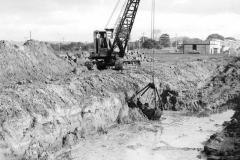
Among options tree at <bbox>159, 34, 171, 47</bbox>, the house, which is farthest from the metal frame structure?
tree at <bbox>159, 34, 171, 47</bbox>

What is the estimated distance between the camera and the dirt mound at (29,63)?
17.3 meters

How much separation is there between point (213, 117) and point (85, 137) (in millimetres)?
8482

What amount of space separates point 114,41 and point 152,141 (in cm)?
1385

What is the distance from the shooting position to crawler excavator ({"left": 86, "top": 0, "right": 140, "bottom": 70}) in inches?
998

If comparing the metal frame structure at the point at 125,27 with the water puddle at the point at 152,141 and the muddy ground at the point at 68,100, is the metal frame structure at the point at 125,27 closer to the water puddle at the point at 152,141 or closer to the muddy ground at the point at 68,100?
the muddy ground at the point at 68,100

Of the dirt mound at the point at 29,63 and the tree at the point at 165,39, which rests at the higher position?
the tree at the point at 165,39

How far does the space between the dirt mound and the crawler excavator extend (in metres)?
3.94

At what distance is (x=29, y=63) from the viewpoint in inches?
743

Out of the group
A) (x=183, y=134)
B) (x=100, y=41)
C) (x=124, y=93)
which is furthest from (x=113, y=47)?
(x=183, y=134)

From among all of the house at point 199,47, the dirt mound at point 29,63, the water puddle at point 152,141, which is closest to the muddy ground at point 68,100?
the dirt mound at point 29,63

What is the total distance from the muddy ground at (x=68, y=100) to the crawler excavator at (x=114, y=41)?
298 centimetres

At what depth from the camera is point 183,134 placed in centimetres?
1474

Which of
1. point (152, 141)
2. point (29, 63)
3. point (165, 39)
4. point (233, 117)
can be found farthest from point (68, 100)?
point (165, 39)

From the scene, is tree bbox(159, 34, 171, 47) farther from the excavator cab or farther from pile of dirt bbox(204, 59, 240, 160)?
the excavator cab
